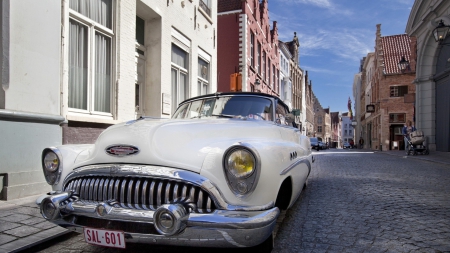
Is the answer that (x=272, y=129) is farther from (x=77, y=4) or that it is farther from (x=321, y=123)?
(x=321, y=123)

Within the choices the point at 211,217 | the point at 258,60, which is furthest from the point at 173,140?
the point at 258,60

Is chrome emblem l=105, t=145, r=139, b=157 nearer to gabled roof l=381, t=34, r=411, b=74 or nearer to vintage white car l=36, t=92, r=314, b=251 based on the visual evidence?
vintage white car l=36, t=92, r=314, b=251

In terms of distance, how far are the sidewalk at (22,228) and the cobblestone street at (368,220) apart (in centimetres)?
218

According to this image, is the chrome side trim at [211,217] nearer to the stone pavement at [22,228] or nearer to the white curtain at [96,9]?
the stone pavement at [22,228]

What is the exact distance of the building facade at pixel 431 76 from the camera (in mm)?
13876

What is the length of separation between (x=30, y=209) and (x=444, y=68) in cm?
1632

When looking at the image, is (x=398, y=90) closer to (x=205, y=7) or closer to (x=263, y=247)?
(x=205, y=7)

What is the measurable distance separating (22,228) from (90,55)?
4013 mm

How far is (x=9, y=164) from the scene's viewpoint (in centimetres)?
441

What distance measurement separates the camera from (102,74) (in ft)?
21.9

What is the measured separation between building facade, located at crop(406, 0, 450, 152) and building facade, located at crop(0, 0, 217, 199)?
11.5m

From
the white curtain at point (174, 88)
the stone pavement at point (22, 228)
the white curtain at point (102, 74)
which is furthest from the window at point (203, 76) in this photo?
the stone pavement at point (22, 228)

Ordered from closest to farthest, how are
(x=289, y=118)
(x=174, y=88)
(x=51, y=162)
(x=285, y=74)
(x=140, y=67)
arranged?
(x=51, y=162), (x=289, y=118), (x=140, y=67), (x=174, y=88), (x=285, y=74)

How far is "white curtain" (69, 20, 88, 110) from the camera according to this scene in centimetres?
587
